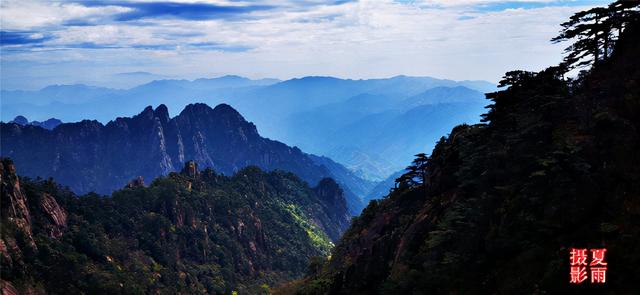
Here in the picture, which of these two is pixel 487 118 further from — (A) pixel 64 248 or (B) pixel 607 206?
(A) pixel 64 248

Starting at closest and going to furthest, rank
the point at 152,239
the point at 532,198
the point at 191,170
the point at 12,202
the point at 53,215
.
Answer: the point at 532,198, the point at 12,202, the point at 53,215, the point at 152,239, the point at 191,170

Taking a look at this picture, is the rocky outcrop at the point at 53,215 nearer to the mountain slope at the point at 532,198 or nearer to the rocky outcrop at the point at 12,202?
the rocky outcrop at the point at 12,202

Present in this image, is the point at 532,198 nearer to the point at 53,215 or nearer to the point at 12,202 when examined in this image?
the point at 12,202

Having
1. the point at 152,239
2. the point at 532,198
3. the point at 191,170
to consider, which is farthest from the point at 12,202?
the point at 191,170

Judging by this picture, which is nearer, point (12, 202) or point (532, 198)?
point (532, 198)

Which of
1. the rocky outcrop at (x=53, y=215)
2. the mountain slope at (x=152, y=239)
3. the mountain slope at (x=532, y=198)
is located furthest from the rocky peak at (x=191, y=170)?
the mountain slope at (x=532, y=198)

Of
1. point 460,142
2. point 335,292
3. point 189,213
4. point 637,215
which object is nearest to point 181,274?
point 189,213

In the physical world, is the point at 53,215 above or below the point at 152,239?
above
